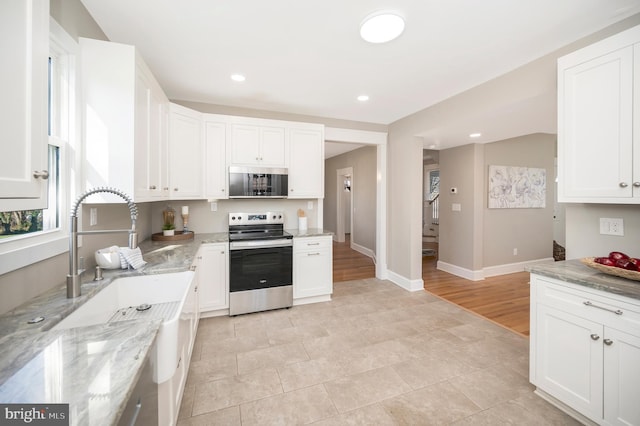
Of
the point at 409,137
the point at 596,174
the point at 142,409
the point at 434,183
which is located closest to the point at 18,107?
the point at 142,409

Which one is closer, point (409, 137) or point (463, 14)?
point (463, 14)

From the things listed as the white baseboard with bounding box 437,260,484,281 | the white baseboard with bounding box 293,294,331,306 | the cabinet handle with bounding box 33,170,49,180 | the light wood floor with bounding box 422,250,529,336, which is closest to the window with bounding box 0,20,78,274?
the cabinet handle with bounding box 33,170,49,180

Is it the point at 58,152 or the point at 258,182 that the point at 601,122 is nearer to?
the point at 258,182

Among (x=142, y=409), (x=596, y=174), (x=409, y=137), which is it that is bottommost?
(x=142, y=409)

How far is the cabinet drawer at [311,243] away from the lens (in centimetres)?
329

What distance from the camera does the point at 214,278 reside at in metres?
2.94

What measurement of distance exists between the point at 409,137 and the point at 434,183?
4.53 m

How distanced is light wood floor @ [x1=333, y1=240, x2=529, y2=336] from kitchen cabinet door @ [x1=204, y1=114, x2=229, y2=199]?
8.05ft

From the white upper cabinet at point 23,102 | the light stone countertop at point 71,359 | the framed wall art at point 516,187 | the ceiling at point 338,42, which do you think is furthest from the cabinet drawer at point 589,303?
the framed wall art at point 516,187

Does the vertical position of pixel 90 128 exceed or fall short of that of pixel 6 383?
it exceeds it

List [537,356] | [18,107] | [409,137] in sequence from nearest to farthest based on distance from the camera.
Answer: [18,107]
[537,356]
[409,137]

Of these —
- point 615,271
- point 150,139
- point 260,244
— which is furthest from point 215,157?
point 615,271

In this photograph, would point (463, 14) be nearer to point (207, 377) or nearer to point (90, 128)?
point (90, 128)

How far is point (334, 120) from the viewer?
398 cm
